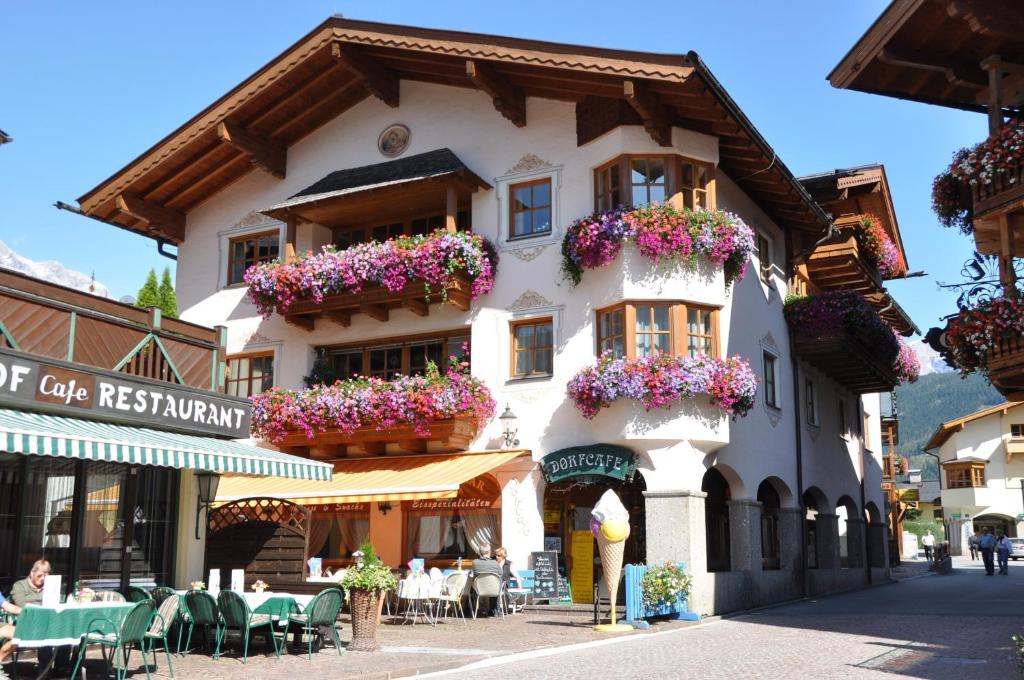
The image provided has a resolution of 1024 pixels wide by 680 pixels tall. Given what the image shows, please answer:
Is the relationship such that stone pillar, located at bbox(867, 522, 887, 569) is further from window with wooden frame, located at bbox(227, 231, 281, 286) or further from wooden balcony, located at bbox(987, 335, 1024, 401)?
window with wooden frame, located at bbox(227, 231, 281, 286)

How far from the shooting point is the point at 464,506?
20734 mm

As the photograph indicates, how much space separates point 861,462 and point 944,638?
56.7 ft

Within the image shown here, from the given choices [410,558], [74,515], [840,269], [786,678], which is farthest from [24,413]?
[840,269]

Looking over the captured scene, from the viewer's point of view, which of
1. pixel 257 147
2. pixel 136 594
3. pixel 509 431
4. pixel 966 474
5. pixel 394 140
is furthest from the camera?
pixel 966 474

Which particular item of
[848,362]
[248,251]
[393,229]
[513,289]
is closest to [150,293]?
[248,251]

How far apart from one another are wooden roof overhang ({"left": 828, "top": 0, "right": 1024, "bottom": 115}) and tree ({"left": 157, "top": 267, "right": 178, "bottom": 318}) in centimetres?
1614

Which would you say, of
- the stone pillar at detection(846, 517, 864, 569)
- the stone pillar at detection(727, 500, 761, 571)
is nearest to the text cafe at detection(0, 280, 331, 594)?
the stone pillar at detection(727, 500, 761, 571)

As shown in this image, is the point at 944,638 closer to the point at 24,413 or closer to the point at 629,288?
the point at 629,288

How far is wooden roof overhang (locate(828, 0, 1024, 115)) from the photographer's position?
14.7m

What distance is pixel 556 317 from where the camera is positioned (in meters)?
20.2

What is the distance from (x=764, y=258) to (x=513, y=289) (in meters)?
6.16


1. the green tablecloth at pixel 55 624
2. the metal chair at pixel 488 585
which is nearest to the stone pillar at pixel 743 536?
the metal chair at pixel 488 585

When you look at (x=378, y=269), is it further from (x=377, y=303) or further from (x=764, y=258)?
(x=764, y=258)

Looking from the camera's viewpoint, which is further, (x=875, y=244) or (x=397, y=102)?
(x=875, y=244)
